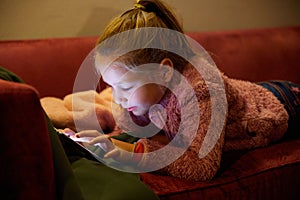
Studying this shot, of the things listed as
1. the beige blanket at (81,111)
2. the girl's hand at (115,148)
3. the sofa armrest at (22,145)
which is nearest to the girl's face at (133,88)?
the girl's hand at (115,148)

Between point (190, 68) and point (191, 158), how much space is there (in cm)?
24

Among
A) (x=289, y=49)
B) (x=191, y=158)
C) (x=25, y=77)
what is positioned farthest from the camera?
(x=289, y=49)

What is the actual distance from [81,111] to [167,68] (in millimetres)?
400

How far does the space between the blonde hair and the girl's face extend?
0.10ft

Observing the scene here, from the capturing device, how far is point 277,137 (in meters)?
1.24

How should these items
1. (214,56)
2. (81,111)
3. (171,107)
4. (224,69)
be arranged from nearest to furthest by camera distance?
(171,107) < (81,111) < (214,56) < (224,69)

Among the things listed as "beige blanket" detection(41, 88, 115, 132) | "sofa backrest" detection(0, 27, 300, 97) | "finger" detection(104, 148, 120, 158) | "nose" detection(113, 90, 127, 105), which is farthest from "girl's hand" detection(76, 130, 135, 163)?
"sofa backrest" detection(0, 27, 300, 97)

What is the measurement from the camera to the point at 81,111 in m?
1.31

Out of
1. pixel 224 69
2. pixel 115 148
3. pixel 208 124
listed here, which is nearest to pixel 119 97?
pixel 115 148

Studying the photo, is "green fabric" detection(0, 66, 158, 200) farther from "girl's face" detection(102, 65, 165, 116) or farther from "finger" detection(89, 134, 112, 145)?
"girl's face" detection(102, 65, 165, 116)

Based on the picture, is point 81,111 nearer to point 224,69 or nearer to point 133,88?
point 133,88

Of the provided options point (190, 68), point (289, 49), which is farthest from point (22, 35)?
point (289, 49)

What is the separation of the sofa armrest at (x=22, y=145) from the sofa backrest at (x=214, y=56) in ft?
2.63

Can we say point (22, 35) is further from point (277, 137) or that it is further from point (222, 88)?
point (277, 137)
